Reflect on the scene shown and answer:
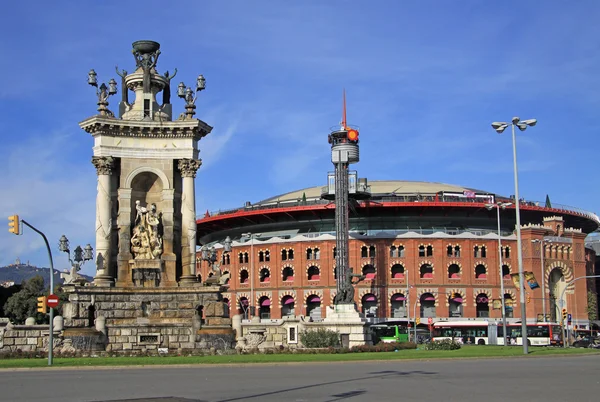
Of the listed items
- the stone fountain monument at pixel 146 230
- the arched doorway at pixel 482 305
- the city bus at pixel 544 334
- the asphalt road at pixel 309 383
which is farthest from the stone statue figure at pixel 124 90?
the arched doorway at pixel 482 305

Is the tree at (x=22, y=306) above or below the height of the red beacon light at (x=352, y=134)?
below

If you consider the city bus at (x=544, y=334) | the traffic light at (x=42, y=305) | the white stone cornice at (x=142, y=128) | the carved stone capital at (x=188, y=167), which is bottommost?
the city bus at (x=544, y=334)

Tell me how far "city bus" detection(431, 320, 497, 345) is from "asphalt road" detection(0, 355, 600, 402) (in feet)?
185

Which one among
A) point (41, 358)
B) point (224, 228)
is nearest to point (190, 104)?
point (41, 358)

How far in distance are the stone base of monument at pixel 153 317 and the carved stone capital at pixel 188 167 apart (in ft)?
21.9

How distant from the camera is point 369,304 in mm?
109812

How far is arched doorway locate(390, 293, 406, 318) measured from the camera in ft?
356

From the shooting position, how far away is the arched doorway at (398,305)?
109 meters

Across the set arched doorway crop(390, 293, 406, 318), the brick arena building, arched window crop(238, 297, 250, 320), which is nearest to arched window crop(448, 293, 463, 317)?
the brick arena building

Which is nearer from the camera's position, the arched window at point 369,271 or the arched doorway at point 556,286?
the arched window at point 369,271

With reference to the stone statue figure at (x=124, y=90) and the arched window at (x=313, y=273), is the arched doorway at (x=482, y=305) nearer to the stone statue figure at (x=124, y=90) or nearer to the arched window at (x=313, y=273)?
the arched window at (x=313, y=273)

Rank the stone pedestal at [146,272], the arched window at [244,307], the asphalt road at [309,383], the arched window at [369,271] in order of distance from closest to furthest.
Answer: the asphalt road at [309,383]
the stone pedestal at [146,272]
the arched window at [369,271]
the arched window at [244,307]

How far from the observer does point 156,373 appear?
29.3 meters

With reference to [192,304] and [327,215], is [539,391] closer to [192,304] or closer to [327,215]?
[192,304]
